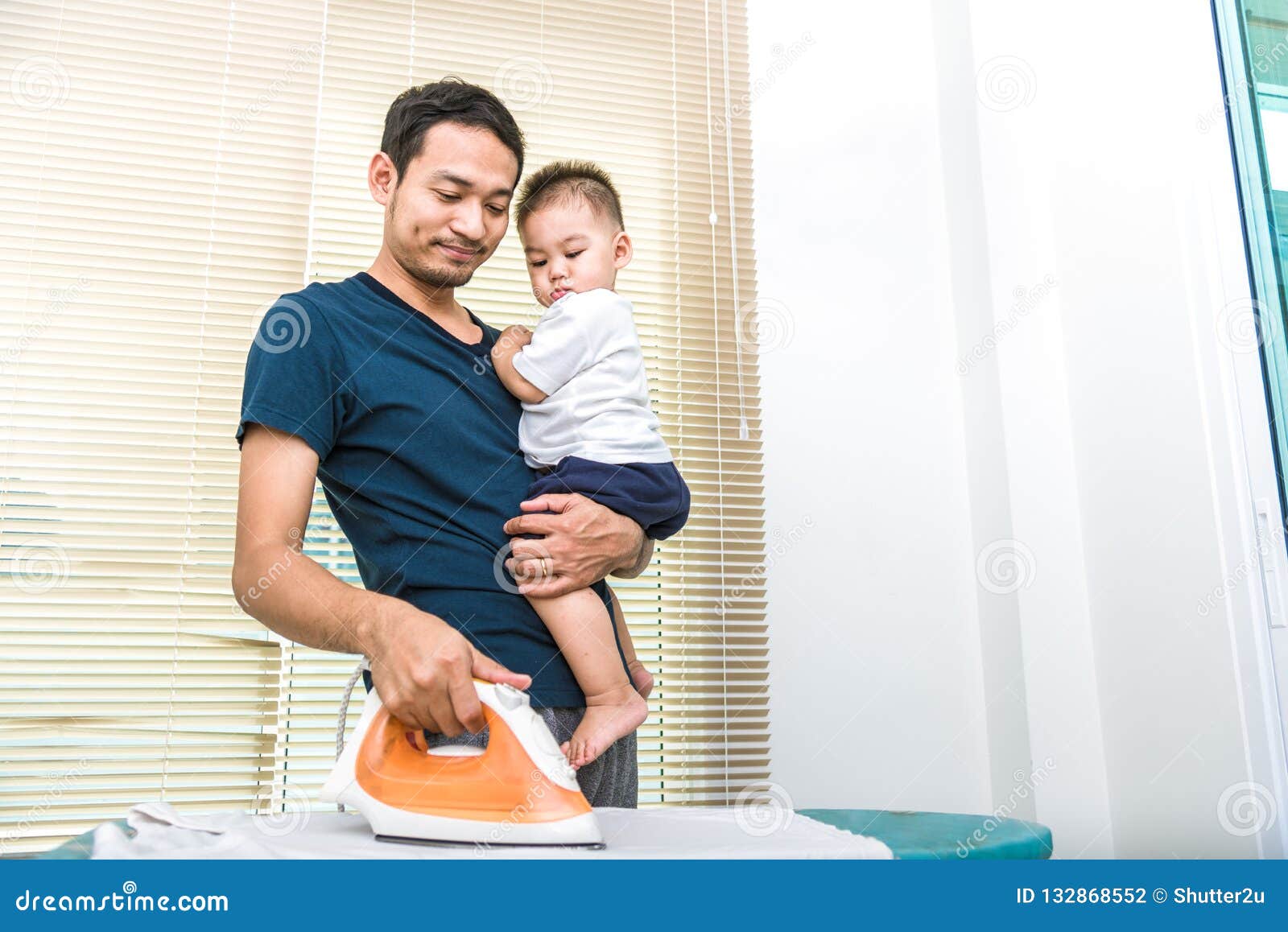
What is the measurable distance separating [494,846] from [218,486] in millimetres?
1540

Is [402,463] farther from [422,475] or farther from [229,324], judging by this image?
[229,324]

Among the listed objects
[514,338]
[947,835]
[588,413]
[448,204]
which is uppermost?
[448,204]

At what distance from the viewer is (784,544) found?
94.7 inches

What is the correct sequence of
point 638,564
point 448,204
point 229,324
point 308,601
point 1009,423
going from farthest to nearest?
1. point 1009,423
2. point 229,324
3. point 638,564
4. point 448,204
5. point 308,601

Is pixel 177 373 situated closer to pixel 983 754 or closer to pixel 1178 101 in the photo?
pixel 983 754

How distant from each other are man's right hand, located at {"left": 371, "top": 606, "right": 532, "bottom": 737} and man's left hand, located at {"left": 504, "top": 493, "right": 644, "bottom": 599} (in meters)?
0.26

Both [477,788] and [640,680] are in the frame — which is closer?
[477,788]

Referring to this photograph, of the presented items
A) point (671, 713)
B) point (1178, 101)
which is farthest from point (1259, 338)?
point (671, 713)

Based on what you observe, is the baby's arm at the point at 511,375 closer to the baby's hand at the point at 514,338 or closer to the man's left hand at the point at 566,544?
the baby's hand at the point at 514,338

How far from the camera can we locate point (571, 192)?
1621 mm

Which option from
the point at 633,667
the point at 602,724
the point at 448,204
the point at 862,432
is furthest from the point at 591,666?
the point at 862,432

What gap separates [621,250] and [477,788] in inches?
40.6

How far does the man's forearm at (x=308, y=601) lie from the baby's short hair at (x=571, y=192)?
0.79 meters
